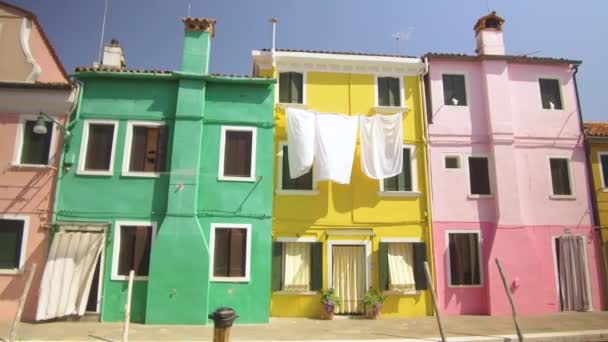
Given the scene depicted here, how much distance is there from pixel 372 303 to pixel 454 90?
8478 mm

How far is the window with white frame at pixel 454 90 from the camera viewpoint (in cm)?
1529

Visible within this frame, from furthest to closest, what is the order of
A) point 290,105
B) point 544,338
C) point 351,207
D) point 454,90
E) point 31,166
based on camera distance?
point 454,90 < point 290,105 < point 351,207 < point 31,166 < point 544,338

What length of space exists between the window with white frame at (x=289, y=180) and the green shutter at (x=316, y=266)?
1957 mm

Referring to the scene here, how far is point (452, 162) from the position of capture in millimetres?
14930

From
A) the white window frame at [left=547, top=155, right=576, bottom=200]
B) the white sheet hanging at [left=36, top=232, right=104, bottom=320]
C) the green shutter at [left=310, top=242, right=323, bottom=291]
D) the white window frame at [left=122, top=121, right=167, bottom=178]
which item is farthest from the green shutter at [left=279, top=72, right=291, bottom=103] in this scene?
the white window frame at [left=547, top=155, right=576, bottom=200]

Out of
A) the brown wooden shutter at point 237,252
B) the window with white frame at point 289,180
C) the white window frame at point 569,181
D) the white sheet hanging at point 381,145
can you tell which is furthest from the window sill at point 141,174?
the white window frame at point 569,181

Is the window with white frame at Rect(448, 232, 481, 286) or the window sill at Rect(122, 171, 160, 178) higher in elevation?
the window sill at Rect(122, 171, 160, 178)

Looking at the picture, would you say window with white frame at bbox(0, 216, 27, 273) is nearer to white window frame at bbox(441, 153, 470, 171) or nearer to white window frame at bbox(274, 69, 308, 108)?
white window frame at bbox(274, 69, 308, 108)

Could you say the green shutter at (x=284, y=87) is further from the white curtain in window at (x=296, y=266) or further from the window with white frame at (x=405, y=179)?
the white curtain in window at (x=296, y=266)

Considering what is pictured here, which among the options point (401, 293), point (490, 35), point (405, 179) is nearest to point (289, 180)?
point (405, 179)

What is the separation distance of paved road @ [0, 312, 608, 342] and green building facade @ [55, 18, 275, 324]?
899 mm

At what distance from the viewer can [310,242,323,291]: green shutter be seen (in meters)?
13.2

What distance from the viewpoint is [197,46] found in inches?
521

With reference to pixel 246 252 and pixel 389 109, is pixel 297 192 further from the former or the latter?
pixel 389 109
